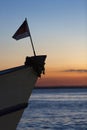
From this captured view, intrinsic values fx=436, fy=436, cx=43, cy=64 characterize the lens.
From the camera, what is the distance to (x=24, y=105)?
11742 millimetres

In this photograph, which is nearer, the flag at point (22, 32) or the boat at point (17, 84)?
the boat at point (17, 84)

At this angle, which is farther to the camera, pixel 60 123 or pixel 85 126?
pixel 60 123

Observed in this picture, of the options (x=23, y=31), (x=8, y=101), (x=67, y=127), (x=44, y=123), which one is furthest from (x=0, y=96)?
(x=44, y=123)

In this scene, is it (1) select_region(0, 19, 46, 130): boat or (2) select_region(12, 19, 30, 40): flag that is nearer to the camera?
(1) select_region(0, 19, 46, 130): boat

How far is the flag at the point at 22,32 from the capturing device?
448 inches

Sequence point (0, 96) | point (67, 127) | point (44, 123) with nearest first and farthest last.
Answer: point (0, 96)
point (67, 127)
point (44, 123)

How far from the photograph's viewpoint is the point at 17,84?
449 inches

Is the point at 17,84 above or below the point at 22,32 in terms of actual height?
below

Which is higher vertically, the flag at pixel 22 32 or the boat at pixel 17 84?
the flag at pixel 22 32

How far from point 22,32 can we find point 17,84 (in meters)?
1.37

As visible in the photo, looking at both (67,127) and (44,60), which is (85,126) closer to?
(67,127)

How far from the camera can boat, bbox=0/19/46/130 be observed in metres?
11.2

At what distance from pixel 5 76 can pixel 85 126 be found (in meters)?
17.2

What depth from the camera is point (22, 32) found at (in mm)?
11461
